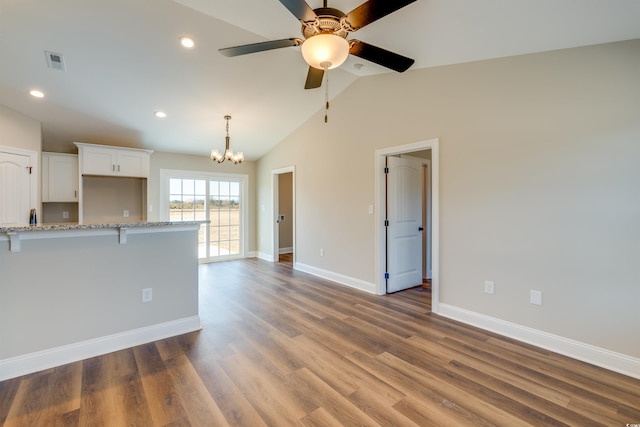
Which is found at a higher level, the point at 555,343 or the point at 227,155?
the point at 227,155

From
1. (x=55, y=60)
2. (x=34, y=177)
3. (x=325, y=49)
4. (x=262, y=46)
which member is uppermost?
(x=55, y=60)

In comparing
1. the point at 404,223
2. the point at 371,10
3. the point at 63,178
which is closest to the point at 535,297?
the point at 404,223

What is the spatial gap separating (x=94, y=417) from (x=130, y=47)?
129 inches

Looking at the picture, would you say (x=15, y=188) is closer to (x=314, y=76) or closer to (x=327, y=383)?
(x=314, y=76)

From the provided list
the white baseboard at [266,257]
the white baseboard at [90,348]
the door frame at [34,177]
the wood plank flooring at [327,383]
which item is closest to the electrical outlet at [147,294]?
the white baseboard at [90,348]

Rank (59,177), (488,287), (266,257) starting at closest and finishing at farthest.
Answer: (488,287) → (59,177) → (266,257)

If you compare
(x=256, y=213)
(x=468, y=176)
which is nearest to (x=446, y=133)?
(x=468, y=176)

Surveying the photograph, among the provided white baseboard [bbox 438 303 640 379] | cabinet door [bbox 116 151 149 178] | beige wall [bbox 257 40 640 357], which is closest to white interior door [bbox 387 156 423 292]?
beige wall [bbox 257 40 640 357]

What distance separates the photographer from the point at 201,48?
123 inches

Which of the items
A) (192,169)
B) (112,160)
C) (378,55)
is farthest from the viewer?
(192,169)

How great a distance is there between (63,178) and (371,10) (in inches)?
214

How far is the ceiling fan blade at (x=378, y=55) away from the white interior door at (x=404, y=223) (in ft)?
5.67

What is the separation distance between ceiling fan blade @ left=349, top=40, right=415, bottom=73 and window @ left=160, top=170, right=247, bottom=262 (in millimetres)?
5012

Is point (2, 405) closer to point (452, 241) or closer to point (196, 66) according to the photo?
point (196, 66)
